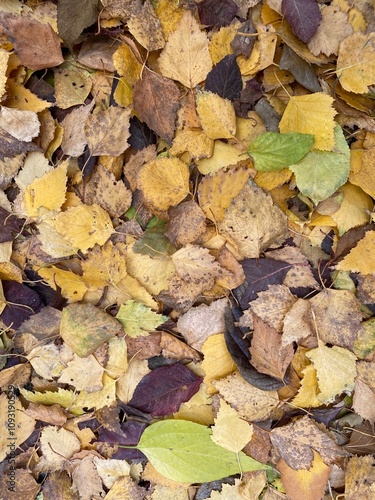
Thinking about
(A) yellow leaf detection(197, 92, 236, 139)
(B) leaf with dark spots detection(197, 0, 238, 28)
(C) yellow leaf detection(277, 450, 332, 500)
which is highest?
(B) leaf with dark spots detection(197, 0, 238, 28)

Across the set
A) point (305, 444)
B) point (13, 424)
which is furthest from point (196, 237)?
point (13, 424)

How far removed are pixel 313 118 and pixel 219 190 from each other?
21 centimetres

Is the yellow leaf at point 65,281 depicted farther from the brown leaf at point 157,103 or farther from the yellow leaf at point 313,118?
the yellow leaf at point 313,118

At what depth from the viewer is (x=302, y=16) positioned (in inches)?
29.8

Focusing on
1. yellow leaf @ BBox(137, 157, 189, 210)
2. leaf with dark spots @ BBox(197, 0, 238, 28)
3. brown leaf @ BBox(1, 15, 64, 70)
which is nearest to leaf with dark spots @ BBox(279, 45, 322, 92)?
leaf with dark spots @ BBox(197, 0, 238, 28)

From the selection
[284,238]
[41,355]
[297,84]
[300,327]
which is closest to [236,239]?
[284,238]

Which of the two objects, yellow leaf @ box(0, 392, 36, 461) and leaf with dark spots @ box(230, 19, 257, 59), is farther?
yellow leaf @ box(0, 392, 36, 461)

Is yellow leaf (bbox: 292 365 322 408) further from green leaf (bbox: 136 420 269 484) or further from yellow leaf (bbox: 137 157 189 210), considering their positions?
yellow leaf (bbox: 137 157 189 210)

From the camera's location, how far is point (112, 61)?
83 centimetres

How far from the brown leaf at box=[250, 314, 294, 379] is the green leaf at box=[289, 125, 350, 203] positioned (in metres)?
0.25

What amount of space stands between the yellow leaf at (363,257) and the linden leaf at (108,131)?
0.46 metres

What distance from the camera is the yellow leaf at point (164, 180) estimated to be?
2.66 ft

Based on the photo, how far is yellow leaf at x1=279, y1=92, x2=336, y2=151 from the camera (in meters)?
0.77

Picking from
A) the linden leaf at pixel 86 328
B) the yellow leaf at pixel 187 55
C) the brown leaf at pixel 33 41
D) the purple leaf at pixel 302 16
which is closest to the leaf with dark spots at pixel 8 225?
the linden leaf at pixel 86 328
